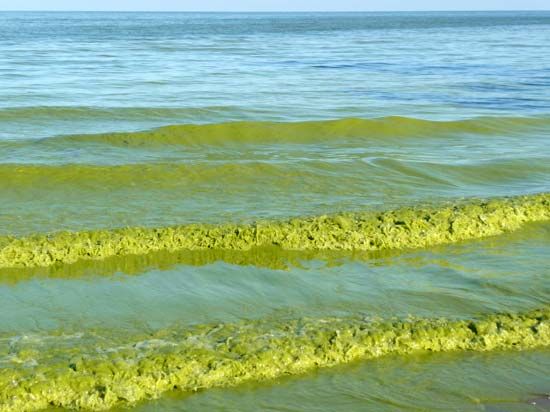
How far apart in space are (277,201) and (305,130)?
551 centimetres

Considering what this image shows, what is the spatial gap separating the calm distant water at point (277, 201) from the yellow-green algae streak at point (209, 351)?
3.2 inches

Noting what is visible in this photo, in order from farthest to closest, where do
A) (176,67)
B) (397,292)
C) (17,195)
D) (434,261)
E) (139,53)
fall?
(139,53) < (176,67) < (17,195) < (434,261) < (397,292)

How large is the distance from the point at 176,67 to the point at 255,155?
53.6 feet

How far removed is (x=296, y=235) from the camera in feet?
26.2

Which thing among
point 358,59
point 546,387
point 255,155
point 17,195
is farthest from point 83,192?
point 358,59

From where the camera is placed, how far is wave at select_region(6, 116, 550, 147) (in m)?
13.7

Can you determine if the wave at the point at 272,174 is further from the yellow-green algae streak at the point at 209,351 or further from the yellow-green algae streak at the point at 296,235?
the yellow-green algae streak at the point at 209,351

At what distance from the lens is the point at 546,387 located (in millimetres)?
5125

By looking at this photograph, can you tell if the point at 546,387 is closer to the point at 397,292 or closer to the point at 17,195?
the point at 397,292

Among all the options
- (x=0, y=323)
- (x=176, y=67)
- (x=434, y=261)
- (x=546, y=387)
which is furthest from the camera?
(x=176, y=67)

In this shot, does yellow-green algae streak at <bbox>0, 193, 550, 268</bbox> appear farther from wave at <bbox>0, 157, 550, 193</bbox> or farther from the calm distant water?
wave at <bbox>0, 157, 550, 193</bbox>

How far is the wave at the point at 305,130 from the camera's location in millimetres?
13680

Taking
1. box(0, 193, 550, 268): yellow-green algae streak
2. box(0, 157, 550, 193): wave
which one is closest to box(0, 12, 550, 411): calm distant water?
box(0, 157, 550, 193): wave

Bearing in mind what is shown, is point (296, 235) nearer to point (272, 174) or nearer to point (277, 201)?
point (277, 201)
